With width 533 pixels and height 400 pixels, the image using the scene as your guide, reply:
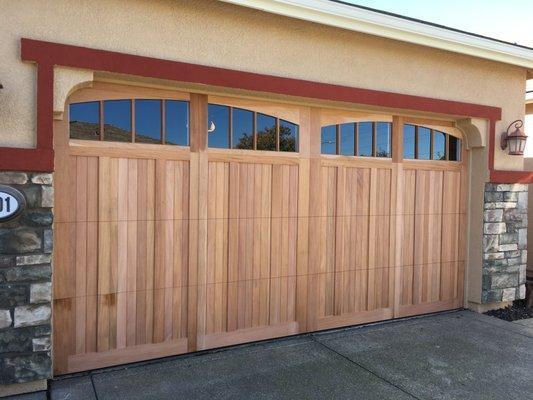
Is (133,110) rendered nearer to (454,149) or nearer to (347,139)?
(347,139)

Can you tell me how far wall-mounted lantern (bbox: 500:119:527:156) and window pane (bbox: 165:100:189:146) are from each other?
4071 millimetres

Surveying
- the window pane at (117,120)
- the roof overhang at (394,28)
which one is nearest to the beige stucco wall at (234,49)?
the roof overhang at (394,28)

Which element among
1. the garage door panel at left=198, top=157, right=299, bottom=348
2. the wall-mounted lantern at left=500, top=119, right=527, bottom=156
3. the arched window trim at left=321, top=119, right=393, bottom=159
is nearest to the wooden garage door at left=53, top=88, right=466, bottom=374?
the garage door panel at left=198, top=157, right=299, bottom=348

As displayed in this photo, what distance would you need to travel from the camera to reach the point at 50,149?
317cm

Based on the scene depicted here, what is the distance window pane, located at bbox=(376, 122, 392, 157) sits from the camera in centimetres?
496

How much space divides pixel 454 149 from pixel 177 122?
3.65 metres

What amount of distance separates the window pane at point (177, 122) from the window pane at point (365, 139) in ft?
6.50

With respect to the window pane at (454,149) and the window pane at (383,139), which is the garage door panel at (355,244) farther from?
the window pane at (454,149)

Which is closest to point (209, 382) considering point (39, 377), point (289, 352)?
point (289, 352)

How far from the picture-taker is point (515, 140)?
17.6 ft

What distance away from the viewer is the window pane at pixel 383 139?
195 inches

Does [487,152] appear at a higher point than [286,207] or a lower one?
higher

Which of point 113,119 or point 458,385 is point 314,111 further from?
point 458,385

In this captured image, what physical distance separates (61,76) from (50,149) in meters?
0.57
